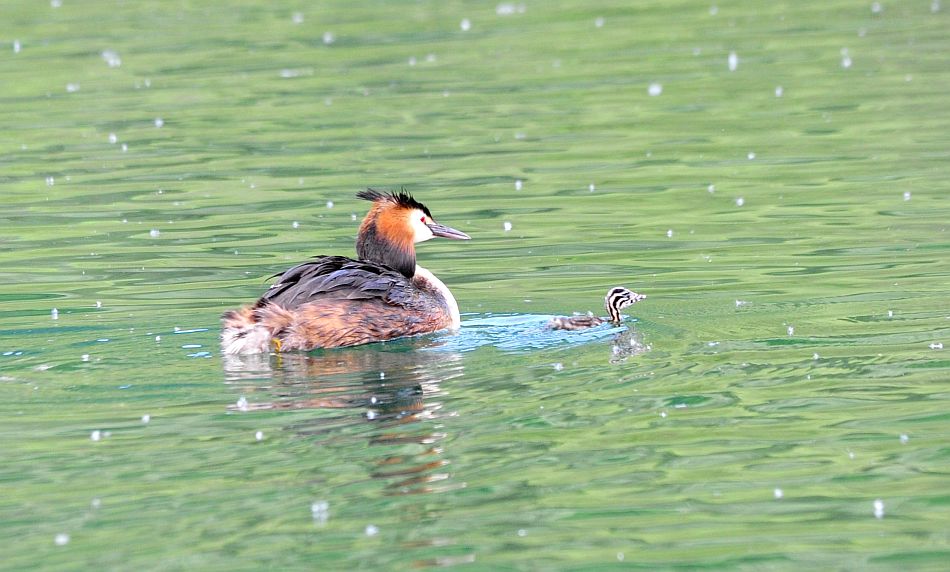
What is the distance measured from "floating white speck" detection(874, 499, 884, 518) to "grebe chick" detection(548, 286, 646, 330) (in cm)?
324

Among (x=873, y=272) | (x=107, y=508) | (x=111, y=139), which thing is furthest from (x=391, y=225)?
(x=111, y=139)

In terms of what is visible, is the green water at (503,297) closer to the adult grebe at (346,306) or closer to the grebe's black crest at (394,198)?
the adult grebe at (346,306)

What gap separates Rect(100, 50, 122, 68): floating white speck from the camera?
881 inches

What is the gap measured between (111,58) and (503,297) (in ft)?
42.1

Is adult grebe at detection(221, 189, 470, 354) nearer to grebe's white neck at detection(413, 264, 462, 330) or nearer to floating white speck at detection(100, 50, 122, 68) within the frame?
grebe's white neck at detection(413, 264, 462, 330)

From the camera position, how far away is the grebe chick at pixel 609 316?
10.0m

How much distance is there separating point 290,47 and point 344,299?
13.9 metres

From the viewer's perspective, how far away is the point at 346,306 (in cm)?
1019

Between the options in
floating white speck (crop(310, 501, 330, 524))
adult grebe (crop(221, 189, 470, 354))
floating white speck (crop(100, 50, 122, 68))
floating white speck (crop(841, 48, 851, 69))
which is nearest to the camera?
floating white speck (crop(310, 501, 330, 524))

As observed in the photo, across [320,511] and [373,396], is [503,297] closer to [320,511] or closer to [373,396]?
[373,396]

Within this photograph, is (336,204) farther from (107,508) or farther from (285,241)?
(107,508)

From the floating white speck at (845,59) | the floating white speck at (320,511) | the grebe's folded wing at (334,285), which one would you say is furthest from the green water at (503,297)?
the grebe's folded wing at (334,285)

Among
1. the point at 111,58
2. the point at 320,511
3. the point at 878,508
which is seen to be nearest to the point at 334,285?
the point at 320,511

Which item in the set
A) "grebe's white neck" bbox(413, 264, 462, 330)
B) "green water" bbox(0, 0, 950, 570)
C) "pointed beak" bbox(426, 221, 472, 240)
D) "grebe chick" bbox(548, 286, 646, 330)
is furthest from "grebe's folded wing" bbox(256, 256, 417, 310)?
"grebe chick" bbox(548, 286, 646, 330)
